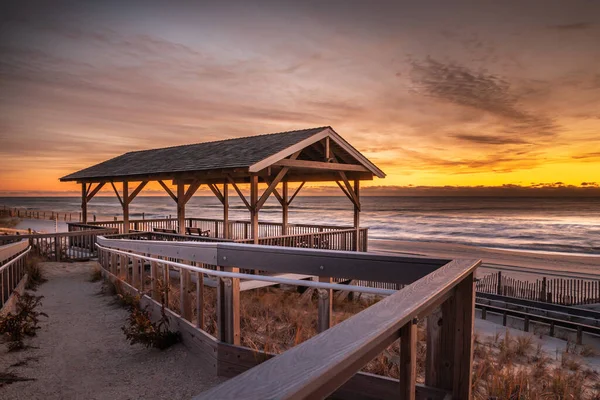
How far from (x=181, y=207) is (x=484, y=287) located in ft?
50.2

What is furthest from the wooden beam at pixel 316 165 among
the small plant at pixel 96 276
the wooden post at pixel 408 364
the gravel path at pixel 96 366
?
the wooden post at pixel 408 364

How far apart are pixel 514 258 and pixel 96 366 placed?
31.0 metres

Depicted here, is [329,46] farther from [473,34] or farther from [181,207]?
[181,207]

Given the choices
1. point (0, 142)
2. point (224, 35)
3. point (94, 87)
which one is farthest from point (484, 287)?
point (0, 142)

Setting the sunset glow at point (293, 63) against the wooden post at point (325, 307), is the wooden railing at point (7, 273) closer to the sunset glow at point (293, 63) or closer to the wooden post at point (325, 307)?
the wooden post at point (325, 307)

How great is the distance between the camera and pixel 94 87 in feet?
62.1

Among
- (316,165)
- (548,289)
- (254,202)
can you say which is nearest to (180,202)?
(254,202)

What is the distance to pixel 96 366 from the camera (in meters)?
4.24

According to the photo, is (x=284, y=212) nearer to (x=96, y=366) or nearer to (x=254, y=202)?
(x=254, y=202)

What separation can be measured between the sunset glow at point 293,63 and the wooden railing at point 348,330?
37.3 feet

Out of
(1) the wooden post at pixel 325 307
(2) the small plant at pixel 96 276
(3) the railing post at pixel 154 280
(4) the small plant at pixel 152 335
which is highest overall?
(1) the wooden post at pixel 325 307

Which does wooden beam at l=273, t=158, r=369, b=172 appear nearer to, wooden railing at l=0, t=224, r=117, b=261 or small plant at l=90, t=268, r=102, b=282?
small plant at l=90, t=268, r=102, b=282

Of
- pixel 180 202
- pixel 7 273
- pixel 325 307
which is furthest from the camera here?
pixel 180 202

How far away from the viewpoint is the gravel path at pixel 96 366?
11.9ft
